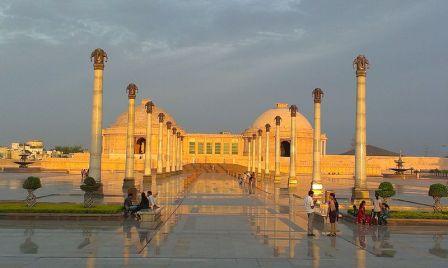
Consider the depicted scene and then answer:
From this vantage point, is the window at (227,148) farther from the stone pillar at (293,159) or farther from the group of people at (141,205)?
the group of people at (141,205)

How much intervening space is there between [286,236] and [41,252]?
21.3 ft

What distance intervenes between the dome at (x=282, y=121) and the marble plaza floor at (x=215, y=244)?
96065 millimetres

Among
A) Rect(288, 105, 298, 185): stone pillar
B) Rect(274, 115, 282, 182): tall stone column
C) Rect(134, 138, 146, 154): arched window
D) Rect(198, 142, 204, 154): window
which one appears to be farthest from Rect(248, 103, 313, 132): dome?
Rect(288, 105, 298, 185): stone pillar

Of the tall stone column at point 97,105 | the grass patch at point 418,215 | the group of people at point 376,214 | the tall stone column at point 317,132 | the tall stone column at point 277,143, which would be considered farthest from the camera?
the tall stone column at point 277,143

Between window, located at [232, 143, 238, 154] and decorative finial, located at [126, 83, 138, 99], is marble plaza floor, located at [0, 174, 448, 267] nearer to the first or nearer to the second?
decorative finial, located at [126, 83, 138, 99]

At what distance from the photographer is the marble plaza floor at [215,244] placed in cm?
1109

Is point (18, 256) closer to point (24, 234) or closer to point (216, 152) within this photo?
point (24, 234)

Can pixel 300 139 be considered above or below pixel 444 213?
above

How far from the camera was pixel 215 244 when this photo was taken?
13133 mm

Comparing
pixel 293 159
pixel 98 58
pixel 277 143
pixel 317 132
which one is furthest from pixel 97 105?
pixel 277 143

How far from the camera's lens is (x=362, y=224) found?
60.0ft

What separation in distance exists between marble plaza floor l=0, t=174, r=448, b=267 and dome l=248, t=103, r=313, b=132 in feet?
315

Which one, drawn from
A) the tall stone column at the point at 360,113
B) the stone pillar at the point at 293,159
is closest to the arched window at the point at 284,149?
the stone pillar at the point at 293,159

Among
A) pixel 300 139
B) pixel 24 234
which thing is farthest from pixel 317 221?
pixel 300 139
